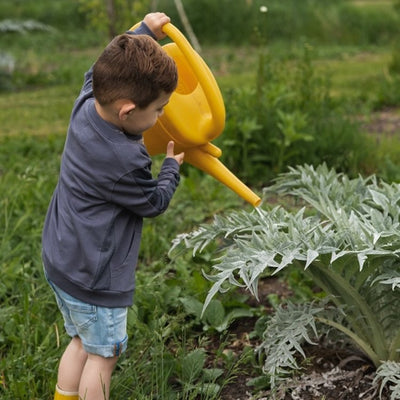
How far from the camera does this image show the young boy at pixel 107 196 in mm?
2102

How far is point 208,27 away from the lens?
1080 cm

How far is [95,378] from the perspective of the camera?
7.61 feet

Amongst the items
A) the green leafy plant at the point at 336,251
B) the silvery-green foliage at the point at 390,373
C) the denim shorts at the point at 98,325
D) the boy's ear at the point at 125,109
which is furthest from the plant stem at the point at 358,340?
the boy's ear at the point at 125,109

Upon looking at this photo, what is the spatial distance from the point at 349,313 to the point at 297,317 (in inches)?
7.9

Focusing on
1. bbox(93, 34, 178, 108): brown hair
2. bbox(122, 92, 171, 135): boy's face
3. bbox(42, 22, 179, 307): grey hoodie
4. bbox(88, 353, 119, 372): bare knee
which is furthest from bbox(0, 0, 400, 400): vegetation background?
bbox(93, 34, 178, 108): brown hair

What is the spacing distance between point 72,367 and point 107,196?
60 cm

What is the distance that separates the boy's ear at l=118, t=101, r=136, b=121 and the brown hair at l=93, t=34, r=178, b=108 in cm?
2

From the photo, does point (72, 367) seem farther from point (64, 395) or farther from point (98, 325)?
point (98, 325)

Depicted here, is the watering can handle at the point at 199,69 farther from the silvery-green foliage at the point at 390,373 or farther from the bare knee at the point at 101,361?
the silvery-green foliage at the point at 390,373

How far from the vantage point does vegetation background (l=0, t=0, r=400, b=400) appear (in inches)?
106

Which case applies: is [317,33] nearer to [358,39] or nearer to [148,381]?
[358,39]

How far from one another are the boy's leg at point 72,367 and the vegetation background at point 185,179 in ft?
0.52

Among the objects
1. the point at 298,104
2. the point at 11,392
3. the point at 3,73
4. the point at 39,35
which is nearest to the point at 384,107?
the point at 298,104

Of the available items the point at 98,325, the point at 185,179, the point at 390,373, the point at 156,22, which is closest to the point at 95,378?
the point at 98,325
